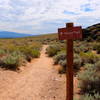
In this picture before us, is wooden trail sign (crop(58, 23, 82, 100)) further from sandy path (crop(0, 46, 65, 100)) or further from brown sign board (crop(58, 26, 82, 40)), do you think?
sandy path (crop(0, 46, 65, 100))

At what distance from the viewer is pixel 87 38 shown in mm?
36125

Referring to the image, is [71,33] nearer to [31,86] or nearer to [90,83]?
[90,83]

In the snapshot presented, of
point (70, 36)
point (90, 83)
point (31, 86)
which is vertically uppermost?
point (70, 36)

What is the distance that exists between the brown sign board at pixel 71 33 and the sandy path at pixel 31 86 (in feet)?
9.40

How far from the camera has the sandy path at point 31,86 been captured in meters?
7.37

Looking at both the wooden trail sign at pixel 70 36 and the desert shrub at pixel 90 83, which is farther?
the desert shrub at pixel 90 83

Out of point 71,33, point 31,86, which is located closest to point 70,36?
point 71,33

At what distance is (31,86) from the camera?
8.57m

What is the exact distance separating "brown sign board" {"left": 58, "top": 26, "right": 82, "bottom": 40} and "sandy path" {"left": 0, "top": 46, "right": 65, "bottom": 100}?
9.40 feet

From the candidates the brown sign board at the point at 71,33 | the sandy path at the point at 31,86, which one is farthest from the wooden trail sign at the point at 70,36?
the sandy path at the point at 31,86

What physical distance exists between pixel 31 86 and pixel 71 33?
4.29 m

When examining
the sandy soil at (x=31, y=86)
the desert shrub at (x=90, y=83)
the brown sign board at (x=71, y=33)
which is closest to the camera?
the brown sign board at (x=71, y=33)

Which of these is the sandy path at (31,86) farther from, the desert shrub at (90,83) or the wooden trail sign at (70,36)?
the wooden trail sign at (70,36)

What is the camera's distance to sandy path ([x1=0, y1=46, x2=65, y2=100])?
7.37 meters
